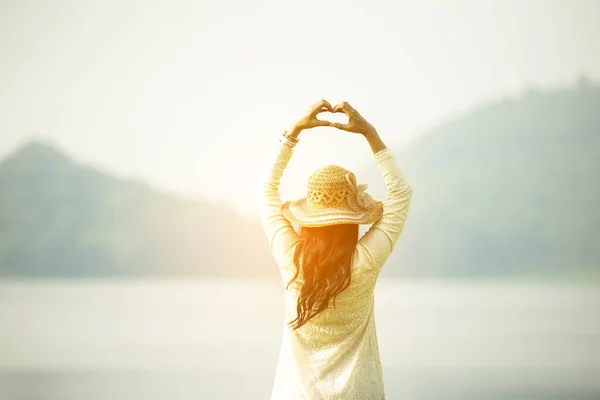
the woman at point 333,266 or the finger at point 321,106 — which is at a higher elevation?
the finger at point 321,106

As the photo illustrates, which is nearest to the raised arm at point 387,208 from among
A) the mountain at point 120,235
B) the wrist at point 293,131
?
the wrist at point 293,131

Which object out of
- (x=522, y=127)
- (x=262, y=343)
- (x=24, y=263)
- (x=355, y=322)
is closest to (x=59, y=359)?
(x=262, y=343)

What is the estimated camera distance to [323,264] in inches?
79.4

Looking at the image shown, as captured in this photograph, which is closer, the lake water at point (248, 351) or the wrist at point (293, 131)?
the wrist at point (293, 131)

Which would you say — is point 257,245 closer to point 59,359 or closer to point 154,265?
point 154,265

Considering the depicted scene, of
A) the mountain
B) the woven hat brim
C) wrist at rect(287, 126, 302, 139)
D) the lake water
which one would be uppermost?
the mountain

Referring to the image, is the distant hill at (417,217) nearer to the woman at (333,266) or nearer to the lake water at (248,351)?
the lake water at (248,351)

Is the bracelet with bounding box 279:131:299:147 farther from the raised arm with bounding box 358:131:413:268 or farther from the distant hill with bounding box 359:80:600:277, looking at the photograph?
the distant hill with bounding box 359:80:600:277

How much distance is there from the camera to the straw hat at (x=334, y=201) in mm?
2037

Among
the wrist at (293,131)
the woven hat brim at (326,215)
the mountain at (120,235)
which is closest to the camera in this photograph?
the woven hat brim at (326,215)

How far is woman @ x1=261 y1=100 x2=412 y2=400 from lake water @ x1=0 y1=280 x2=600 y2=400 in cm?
289

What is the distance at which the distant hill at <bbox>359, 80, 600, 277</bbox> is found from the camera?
2723 cm

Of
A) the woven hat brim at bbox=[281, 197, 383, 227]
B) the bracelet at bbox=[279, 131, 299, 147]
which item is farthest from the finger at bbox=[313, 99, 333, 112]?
the woven hat brim at bbox=[281, 197, 383, 227]

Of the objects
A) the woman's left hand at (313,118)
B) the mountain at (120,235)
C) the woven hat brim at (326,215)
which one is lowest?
the woven hat brim at (326,215)
